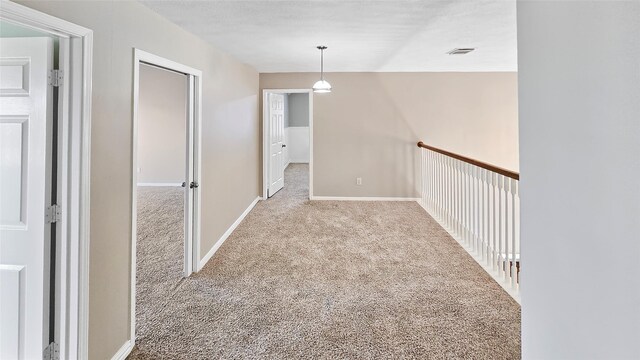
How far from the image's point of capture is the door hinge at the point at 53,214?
1.55 meters

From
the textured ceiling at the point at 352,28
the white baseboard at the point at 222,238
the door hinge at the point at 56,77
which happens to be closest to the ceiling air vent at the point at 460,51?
the textured ceiling at the point at 352,28

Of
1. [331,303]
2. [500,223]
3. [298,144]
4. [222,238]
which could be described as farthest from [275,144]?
[298,144]

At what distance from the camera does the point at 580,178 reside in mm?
892

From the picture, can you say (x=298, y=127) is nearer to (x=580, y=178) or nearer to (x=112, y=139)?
(x=112, y=139)

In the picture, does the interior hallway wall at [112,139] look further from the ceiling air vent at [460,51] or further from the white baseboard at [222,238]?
the ceiling air vent at [460,51]

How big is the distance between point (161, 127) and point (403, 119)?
16.0 feet

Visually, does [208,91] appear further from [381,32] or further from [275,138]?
[275,138]

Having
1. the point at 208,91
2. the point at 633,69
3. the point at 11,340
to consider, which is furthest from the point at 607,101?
the point at 208,91

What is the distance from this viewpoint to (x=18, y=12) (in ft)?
4.08

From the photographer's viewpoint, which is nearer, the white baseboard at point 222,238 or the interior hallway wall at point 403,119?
the white baseboard at point 222,238

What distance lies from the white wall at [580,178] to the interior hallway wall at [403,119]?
474 centimetres

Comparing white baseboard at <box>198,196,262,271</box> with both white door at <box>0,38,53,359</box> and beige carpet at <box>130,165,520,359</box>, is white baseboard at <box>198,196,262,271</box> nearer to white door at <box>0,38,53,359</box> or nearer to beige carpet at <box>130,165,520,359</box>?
beige carpet at <box>130,165,520,359</box>

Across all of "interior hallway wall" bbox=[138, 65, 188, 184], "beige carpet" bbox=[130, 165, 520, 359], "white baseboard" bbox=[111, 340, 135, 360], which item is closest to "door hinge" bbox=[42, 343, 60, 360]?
"white baseboard" bbox=[111, 340, 135, 360]

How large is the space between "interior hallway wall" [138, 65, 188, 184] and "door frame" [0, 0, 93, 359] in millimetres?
5383
